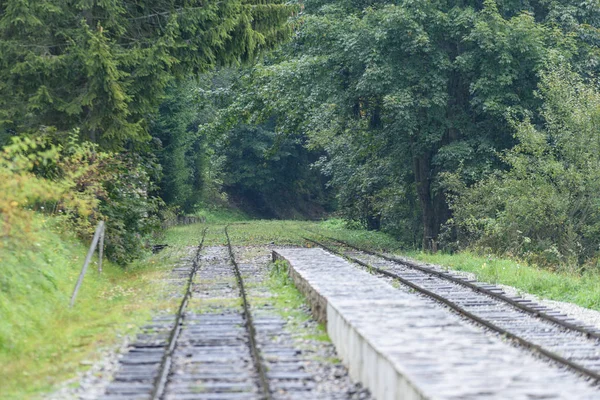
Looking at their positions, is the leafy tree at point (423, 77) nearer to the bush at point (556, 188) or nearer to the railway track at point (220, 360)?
the bush at point (556, 188)

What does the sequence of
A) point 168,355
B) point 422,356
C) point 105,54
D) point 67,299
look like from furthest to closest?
point 105,54 → point 67,299 → point 168,355 → point 422,356

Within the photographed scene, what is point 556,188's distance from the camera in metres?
25.1

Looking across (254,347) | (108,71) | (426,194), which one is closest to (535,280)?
(254,347)

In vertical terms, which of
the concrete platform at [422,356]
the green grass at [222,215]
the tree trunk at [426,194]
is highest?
the tree trunk at [426,194]

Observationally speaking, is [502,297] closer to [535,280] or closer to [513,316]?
[513,316]

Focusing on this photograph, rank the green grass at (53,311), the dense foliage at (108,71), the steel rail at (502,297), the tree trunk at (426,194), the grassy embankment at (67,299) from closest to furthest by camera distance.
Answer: the green grass at (53,311) < the grassy embankment at (67,299) < the steel rail at (502,297) < the dense foliage at (108,71) < the tree trunk at (426,194)

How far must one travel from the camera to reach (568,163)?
25.2 metres

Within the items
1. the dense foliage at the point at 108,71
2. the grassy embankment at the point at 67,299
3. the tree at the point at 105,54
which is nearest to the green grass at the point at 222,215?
the dense foliage at the point at 108,71

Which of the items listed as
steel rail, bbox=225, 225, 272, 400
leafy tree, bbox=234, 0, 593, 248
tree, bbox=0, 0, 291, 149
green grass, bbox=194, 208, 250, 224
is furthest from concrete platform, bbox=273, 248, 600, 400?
green grass, bbox=194, 208, 250, 224

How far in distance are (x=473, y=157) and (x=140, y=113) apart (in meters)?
12.1

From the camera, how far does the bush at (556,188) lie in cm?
2448

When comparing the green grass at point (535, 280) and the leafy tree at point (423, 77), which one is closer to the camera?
A: the green grass at point (535, 280)

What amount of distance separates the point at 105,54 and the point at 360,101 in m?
13.9

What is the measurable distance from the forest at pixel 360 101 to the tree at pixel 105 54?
51 mm
